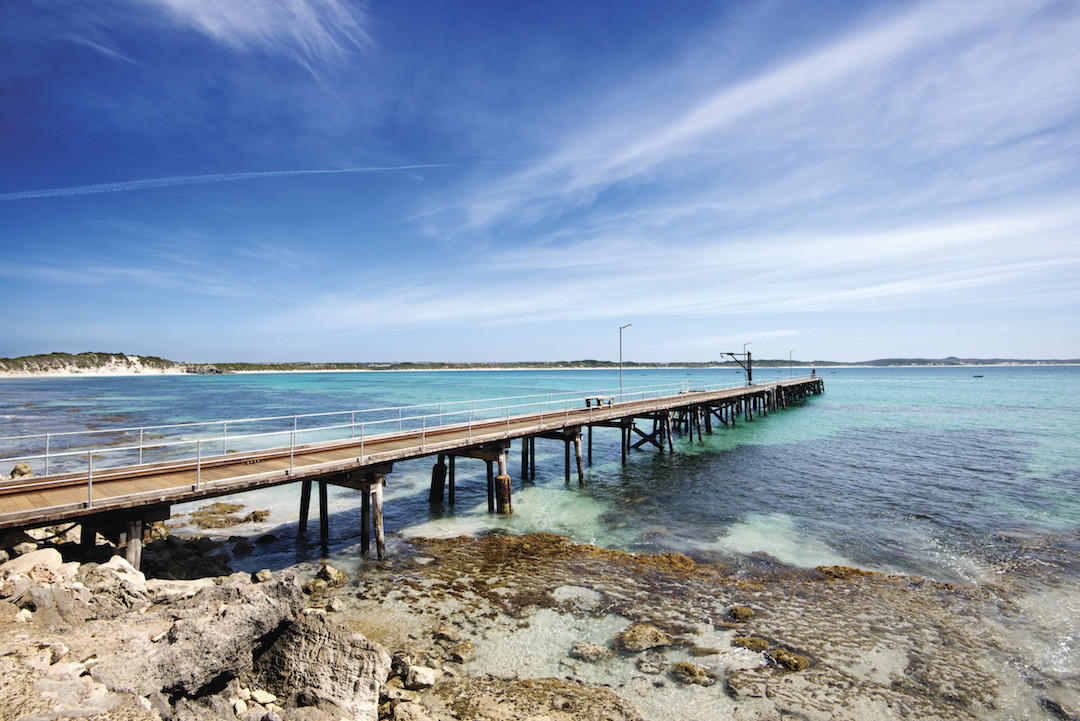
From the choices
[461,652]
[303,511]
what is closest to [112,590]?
[461,652]

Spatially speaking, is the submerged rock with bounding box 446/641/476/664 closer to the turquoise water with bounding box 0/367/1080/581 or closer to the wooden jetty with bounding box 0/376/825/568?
the wooden jetty with bounding box 0/376/825/568

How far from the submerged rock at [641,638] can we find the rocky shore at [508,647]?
40 millimetres

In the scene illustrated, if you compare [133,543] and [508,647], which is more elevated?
[133,543]

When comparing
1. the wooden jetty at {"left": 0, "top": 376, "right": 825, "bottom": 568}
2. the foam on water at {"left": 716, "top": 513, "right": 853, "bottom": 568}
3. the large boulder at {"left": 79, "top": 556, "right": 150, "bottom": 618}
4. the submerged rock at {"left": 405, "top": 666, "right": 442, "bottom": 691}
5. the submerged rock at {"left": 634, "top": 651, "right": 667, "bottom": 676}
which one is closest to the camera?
the large boulder at {"left": 79, "top": 556, "right": 150, "bottom": 618}

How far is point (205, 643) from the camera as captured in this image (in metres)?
6.79

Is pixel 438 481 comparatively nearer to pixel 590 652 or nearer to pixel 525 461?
pixel 525 461

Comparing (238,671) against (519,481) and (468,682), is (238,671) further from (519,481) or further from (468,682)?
(519,481)

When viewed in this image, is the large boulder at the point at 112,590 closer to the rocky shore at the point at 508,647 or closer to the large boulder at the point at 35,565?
the rocky shore at the point at 508,647

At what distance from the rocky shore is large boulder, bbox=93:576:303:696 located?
0.03m

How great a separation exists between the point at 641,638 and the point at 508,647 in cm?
248

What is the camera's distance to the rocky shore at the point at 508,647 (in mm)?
6457

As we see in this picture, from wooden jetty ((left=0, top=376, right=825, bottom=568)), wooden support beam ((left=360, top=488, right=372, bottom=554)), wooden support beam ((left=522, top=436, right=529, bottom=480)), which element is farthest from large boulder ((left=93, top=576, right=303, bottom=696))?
wooden support beam ((left=522, top=436, right=529, bottom=480))

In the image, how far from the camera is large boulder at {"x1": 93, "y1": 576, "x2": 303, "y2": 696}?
19.8 ft

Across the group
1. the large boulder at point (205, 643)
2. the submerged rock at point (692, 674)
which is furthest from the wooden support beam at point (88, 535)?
the submerged rock at point (692, 674)
